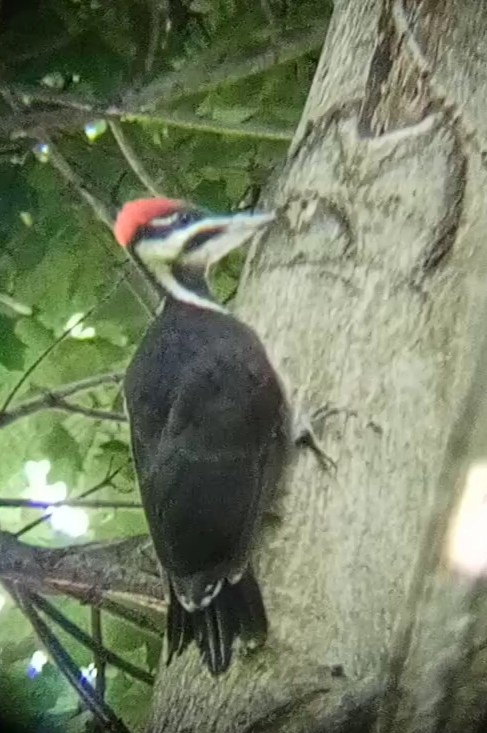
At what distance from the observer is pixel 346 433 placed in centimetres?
87

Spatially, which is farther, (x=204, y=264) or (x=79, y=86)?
(x=79, y=86)

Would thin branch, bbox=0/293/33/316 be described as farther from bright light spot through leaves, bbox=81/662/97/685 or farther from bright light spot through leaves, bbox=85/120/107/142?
bright light spot through leaves, bbox=81/662/97/685

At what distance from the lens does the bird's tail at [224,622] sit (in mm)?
856

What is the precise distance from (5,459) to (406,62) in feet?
1.83

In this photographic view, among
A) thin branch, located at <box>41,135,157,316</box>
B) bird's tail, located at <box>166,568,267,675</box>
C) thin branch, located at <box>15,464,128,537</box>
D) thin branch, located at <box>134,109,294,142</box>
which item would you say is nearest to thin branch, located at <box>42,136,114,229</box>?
thin branch, located at <box>41,135,157,316</box>

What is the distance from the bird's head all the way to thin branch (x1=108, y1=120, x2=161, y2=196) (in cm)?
3

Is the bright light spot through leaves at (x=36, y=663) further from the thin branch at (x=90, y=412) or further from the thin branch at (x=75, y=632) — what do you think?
the thin branch at (x=90, y=412)

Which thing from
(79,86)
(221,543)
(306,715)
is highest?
(79,86)

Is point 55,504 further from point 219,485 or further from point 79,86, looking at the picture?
point 79,86

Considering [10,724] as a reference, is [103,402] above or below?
above

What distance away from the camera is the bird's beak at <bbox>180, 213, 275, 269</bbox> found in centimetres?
86

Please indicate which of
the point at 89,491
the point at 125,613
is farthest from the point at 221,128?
the point at 125,613

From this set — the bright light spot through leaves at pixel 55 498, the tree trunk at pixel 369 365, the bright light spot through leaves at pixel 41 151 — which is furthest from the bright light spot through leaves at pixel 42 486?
the bright light spot through leaves at pixel 41 151

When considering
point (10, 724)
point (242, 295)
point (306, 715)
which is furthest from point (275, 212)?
point (10, 724)
